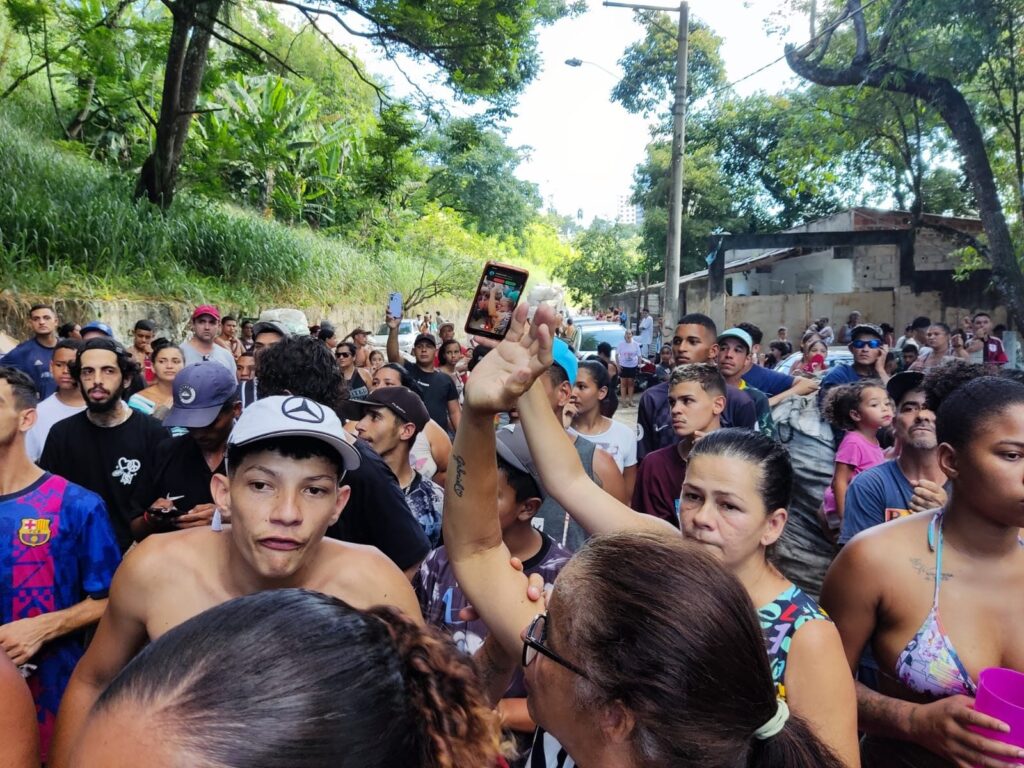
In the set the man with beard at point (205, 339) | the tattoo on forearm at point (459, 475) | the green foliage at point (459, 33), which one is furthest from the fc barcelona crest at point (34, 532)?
the green foliage at point (459, 33)

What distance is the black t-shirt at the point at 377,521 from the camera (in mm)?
2990

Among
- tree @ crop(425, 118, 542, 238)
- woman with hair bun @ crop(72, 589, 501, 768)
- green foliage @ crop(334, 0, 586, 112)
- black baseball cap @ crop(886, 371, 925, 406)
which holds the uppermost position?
tree @ crop(425, 118, 542, 238)

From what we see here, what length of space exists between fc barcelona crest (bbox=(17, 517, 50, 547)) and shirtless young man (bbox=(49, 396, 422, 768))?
70 cm

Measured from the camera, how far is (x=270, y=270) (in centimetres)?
1571

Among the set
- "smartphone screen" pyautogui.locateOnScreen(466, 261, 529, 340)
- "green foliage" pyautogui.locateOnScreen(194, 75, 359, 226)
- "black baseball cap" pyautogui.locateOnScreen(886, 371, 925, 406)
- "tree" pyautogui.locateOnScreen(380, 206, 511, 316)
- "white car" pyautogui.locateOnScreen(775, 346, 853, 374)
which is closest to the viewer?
"smartphone screen" pyautogui.locateOnScreen(466, 261, 529, 340)

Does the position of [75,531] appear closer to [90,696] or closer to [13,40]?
[90,696]

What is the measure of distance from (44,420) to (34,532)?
251 centimetres

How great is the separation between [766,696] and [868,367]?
6031 mm

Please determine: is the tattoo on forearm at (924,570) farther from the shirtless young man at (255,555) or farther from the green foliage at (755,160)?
the green foliage at (755,160)

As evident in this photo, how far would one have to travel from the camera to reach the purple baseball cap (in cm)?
338

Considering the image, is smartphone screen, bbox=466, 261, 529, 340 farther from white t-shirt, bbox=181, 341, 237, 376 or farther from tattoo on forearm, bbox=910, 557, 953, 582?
white t-shirt, bbox=181, 341, 237, 376

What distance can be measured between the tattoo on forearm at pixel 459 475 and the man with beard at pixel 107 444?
7.46 ft

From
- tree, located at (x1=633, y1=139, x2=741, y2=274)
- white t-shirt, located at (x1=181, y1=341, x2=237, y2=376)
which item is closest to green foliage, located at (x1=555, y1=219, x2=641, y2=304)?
tree, located at (x1=633, y1=139, x2=741, y2=274)

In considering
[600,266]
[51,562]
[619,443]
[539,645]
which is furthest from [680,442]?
[600,266]
